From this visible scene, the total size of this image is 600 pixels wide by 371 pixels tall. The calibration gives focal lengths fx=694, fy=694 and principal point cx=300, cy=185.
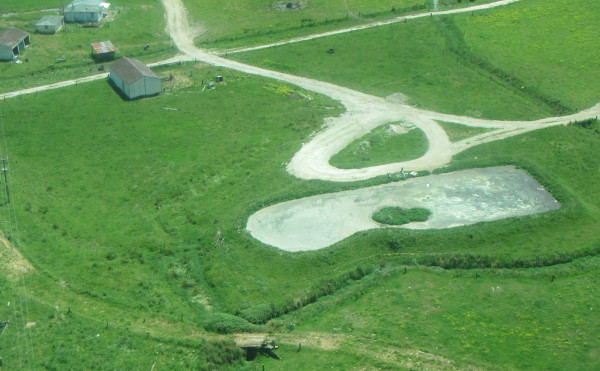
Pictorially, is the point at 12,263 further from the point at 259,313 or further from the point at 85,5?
the point at 85,5

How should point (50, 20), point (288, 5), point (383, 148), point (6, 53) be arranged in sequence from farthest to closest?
point (288, 5) < point (50, 20) < point (6, 53) < point (383, 148)

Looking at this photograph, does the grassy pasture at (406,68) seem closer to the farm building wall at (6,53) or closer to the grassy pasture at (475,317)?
the farm building wall at (6,53)

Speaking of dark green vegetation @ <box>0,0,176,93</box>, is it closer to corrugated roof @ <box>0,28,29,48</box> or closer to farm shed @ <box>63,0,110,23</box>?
farm shed @ <box>63,0,110,23</box>

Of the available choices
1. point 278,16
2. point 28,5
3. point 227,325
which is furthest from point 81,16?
point 227,325

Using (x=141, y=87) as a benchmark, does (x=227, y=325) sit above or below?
below

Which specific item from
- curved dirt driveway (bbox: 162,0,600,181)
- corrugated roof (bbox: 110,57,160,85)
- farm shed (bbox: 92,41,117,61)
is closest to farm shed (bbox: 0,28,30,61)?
farm shed (bbox: 92,41,117,61)

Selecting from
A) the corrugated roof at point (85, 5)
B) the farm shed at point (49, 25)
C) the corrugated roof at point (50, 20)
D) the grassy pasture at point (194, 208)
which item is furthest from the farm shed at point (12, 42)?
the grassy pasture at point (194, 208)

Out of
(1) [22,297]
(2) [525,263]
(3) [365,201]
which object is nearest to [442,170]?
(3) [365,201]
